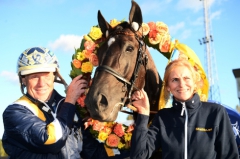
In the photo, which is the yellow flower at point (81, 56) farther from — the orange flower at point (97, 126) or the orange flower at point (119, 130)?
the orange flower at point (119, 130)

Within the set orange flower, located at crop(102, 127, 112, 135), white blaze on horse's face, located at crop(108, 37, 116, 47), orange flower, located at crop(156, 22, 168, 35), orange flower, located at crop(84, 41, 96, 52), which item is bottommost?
orange flower, located at crop(102, 127, 112, 135)

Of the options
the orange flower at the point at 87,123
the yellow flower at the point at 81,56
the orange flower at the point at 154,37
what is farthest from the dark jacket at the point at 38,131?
the orange flower at the point at 154,37

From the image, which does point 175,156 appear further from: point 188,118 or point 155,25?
point 155,25

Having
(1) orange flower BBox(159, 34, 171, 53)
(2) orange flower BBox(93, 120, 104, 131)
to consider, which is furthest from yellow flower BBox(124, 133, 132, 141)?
(1) orange flower BBox(159, 34, 171, 53)

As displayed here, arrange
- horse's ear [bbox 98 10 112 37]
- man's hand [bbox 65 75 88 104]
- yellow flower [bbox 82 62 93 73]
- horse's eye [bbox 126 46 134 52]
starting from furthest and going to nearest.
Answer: yellow flower [bbox 82 62 93 73], horse's ear [bbox 98 10 112 37], man's hand [bbox 65 75 88 104], horse's eye [bbox 126 46 134 52]

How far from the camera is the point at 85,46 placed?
15.4 ft

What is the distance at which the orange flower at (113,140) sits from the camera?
425 centimetres

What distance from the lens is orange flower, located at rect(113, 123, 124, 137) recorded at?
4.29 meters

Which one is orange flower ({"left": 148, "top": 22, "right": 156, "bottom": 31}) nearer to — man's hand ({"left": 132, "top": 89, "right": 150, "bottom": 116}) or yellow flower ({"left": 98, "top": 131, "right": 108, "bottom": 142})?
man's hand ({"left": 132, "top": 89, "right": 150, "bottom": 116})

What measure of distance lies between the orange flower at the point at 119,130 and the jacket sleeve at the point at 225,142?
159 centimetres

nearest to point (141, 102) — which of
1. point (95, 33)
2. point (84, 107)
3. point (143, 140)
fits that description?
point (143, 140)

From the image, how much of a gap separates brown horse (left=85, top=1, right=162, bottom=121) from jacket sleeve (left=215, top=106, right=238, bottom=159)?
41.4 inches

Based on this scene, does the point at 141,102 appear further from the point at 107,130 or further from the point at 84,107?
the point at 84,107

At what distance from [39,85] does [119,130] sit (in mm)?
1294
